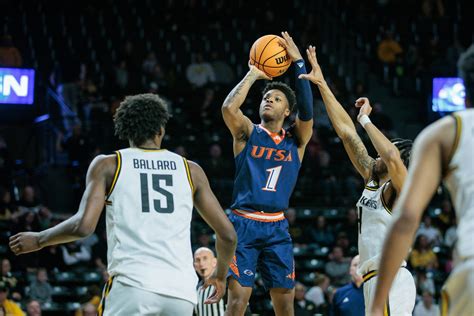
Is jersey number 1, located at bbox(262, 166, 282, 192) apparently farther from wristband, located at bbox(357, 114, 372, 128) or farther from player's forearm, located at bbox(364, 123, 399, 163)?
player's forearm, located at bbox(364, 123, 399, 163)

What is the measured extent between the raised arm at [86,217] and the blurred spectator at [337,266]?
10.9 m

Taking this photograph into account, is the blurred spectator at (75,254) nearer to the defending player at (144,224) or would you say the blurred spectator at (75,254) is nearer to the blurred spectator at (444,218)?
the blurred spectator at (444,218)

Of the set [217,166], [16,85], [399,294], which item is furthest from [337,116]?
[16,85]

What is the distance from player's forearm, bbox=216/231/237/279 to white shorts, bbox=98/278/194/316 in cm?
49

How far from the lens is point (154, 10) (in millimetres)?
22641

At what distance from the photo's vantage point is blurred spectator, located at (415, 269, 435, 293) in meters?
15.2

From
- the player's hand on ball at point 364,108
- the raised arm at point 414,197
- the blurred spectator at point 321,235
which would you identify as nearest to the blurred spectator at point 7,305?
the blurred spectator at point 321,235

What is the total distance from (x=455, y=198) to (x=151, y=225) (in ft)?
6.84

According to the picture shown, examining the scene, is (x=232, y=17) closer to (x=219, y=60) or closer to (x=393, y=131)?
(x=219, y=60)

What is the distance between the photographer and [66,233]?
203 inches

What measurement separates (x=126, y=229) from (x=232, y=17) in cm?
1784

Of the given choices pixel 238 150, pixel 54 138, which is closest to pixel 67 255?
pixel 54 138

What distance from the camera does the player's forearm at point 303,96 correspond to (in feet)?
26.2

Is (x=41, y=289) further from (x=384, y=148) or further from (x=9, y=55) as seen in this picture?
(x=384, y=148)
